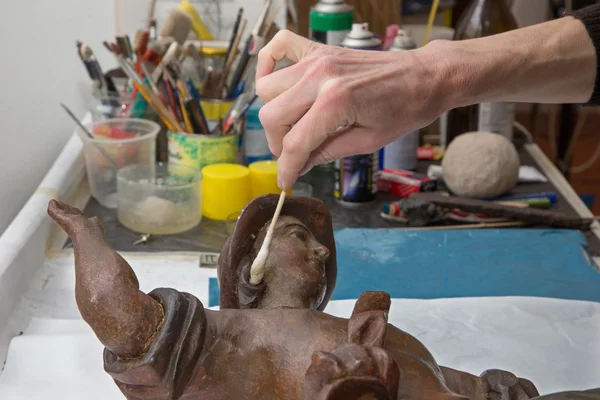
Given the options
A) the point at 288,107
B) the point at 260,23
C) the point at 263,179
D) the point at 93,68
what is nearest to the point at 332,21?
the point at 260,23

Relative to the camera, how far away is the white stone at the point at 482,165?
1.57 metres

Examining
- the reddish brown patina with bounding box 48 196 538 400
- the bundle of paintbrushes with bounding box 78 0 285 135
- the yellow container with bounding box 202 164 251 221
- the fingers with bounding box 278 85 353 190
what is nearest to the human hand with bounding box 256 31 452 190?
the fingers with bounding box 278 85 353 190

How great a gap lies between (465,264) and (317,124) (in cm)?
63

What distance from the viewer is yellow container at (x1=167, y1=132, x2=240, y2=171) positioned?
1.57 metres

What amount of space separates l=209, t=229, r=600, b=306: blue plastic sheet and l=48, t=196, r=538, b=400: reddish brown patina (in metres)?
0.47

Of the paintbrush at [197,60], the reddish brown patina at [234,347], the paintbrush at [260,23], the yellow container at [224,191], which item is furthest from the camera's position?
the paintbrush at [197,60]

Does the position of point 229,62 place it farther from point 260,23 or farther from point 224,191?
point 224,191

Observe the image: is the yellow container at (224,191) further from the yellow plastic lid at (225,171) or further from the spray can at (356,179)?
the spray can at (356,179)

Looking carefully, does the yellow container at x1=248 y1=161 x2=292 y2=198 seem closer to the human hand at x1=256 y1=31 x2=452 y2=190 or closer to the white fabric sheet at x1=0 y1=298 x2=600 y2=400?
the white fabric sheet at x1=0 y1=298 x2=600 y2=400

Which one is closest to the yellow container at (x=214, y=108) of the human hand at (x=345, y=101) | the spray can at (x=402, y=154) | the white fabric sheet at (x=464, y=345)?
the spray can at (x=402, y=154)

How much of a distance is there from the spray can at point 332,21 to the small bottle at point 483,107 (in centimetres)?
33

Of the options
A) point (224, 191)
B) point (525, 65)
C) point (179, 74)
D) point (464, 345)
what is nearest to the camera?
point (525, 65)

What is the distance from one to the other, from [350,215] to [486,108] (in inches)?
18.4

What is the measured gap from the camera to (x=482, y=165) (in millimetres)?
1571
